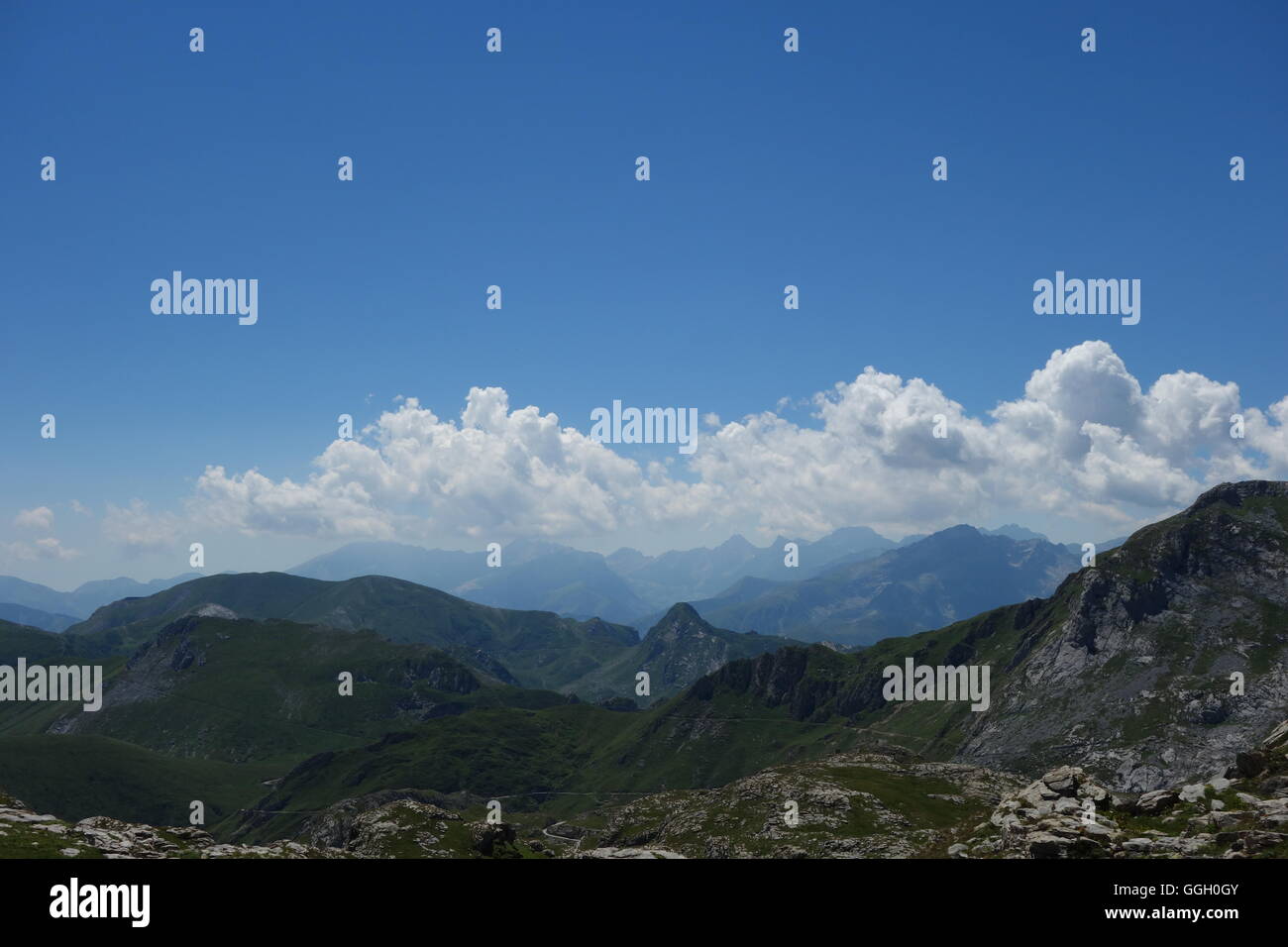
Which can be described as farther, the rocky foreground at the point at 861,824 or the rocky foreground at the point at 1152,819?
the rocky foreground at the point at 861,824

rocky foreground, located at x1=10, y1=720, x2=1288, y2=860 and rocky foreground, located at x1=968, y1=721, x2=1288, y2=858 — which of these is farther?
rocky foreground, located at x1=10, y1=720, x2=1288, y2=860

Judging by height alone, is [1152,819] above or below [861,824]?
above

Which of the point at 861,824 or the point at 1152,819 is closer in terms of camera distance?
the point at 1152,819
